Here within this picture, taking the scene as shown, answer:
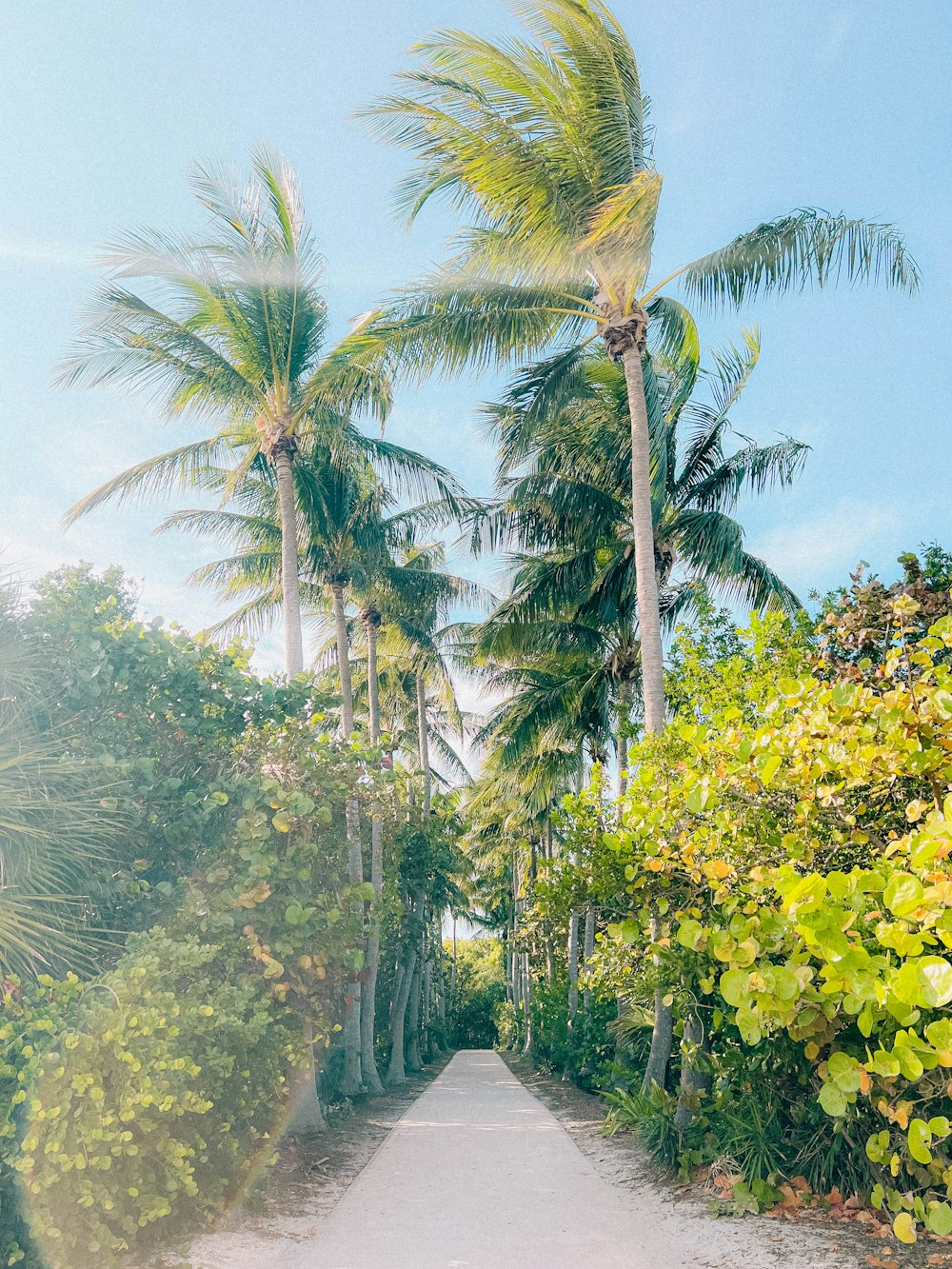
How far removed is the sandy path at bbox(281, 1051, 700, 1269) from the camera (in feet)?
17.3

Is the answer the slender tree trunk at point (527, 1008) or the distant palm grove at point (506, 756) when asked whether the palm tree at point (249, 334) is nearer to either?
the distant palm grove at point (506, 756)

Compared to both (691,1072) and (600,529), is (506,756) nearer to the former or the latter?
(600,529)

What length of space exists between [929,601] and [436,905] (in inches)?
609

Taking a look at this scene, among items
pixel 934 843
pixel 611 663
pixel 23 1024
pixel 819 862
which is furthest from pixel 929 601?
pixel 611 663

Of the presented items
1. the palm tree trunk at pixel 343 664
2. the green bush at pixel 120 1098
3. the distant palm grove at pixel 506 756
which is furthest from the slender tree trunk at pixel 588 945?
the green bush at pixel 120 1098

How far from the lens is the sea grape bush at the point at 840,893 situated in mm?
2439

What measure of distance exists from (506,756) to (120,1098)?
40.4 ft

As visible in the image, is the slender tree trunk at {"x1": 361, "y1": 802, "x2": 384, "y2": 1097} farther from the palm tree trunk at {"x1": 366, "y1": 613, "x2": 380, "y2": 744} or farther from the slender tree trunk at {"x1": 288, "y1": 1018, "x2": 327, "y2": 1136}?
the slender tree trunk at {"x1": 288, "y1": 1018, "x2": 327, "y2": 1136}

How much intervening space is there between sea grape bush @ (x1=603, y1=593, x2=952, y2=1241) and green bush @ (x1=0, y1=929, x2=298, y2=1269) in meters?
2.40

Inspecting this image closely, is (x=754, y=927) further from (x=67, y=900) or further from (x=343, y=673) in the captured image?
(x=343, y=673)

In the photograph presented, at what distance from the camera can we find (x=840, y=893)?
265 centimetres

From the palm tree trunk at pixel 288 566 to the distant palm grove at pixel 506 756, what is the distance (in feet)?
0.16

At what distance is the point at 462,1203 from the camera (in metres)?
6.70

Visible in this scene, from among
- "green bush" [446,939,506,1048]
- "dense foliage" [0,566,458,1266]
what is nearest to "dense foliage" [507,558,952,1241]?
"dense foliage" [0,566,458,1266]
